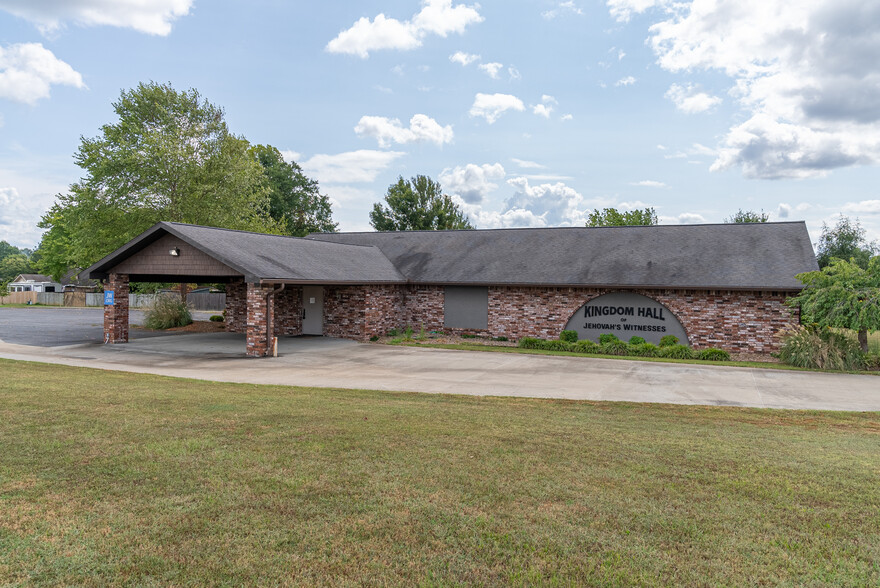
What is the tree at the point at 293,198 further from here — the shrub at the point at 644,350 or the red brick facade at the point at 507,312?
the shrub at the point at 644,350

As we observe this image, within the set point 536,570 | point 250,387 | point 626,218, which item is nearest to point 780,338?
point 250,387

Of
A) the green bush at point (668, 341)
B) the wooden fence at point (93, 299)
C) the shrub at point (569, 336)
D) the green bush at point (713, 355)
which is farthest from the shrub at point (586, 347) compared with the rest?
the wooden fence at point (93, 299)

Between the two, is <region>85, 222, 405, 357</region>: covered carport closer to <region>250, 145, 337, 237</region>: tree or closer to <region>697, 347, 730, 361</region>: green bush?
→ <region>697, 347, 730, 361</region>: green bush

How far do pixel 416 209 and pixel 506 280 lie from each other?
111 ft

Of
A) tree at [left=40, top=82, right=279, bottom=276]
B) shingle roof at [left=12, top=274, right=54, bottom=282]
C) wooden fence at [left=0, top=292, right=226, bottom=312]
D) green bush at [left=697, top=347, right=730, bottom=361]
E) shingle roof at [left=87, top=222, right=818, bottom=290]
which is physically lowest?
green bush at [left=697, top=347, right=730, bottom=361]

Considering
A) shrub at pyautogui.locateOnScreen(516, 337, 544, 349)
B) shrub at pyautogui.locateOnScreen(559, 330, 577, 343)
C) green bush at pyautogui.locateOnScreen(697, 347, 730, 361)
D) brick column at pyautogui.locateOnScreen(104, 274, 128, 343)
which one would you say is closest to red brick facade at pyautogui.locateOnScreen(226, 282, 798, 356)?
shrub at pyautogui.locateOnScreen(559, 330, 577, 343)

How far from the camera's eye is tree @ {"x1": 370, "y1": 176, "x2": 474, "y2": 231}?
54156 mm

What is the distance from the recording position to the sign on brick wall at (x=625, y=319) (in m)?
20.2

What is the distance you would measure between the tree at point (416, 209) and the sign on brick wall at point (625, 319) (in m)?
33.8

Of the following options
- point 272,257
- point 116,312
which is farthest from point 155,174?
point 272,257

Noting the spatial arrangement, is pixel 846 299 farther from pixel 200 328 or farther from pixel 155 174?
pixel 155 174

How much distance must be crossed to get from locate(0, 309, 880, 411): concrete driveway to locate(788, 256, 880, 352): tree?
176 centimetres

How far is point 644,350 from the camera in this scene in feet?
60.6

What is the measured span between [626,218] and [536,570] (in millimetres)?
48916
